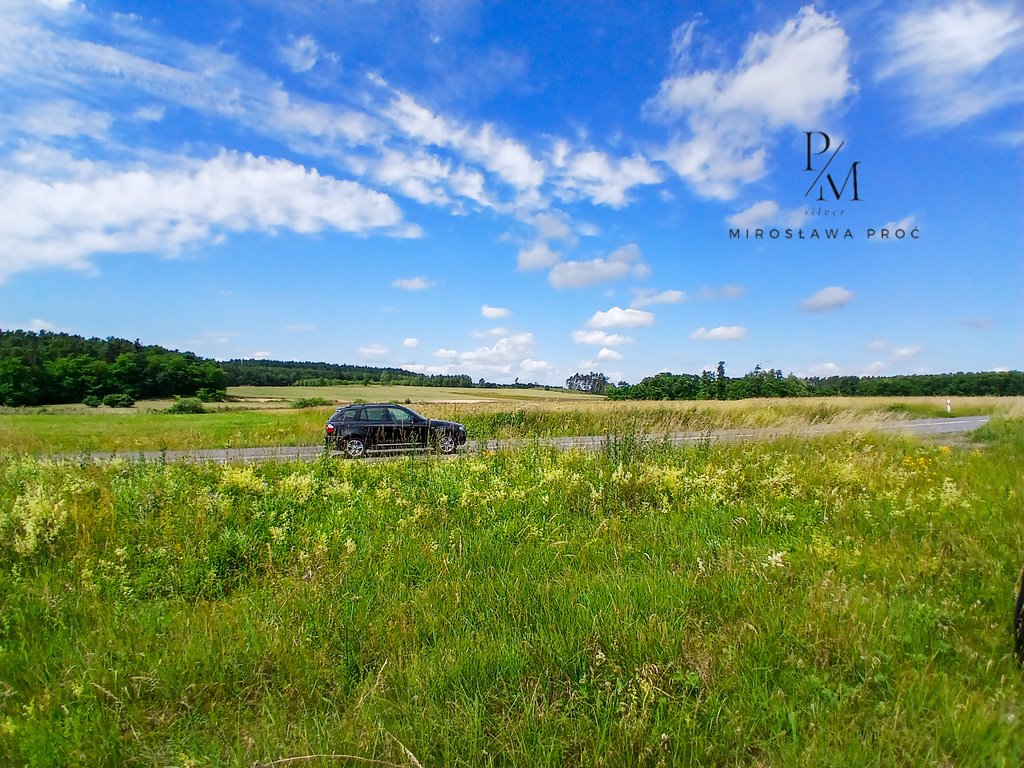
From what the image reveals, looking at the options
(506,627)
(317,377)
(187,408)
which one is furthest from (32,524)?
(317,377)

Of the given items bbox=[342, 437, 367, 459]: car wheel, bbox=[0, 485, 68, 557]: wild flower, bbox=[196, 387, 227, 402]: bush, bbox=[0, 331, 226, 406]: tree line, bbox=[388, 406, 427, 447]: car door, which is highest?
bbox=[0, 331, 226, 406]: tree line

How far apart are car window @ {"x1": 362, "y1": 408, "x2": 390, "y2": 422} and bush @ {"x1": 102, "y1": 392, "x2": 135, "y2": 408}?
54411 mm

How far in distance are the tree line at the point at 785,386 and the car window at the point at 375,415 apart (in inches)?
1569

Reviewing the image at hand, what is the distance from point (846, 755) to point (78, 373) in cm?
7463

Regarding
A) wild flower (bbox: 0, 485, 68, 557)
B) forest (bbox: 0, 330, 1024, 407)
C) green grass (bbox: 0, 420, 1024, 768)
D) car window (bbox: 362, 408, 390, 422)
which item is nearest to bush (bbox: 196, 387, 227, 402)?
forest (bbox: 0, 330, 1024, 407)

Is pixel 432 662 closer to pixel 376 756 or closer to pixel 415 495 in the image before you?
pixel 376 756

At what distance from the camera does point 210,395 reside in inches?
2616

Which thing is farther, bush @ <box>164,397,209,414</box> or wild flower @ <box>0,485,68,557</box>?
bush @ <box>164,397,209,414</box>

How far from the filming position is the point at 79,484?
6.36 m

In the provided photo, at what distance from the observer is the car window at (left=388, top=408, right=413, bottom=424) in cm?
1556

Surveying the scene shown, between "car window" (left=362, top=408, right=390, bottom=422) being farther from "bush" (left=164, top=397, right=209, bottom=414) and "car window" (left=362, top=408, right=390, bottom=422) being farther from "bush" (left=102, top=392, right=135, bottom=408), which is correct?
"bush" (left=102, top=392, right=135, bottom=408)

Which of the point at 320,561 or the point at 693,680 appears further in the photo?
the point at 320,561

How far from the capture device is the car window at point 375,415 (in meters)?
15.5

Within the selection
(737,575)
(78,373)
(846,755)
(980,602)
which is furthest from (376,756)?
(78,373)
